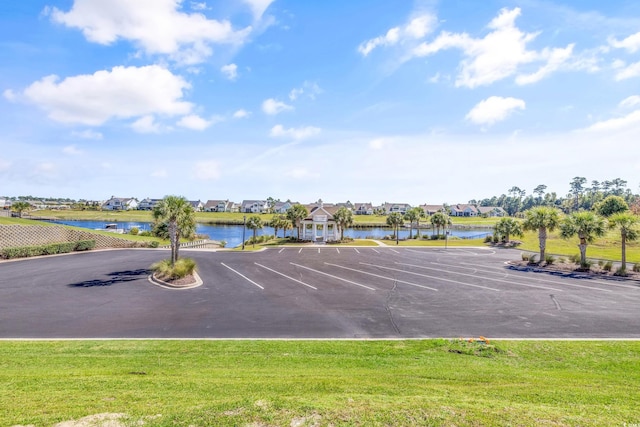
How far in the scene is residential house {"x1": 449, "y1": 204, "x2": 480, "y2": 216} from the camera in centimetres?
15325

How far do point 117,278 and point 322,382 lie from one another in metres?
20.9

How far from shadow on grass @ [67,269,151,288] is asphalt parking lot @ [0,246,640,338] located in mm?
70

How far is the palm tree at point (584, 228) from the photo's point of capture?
92.1ft

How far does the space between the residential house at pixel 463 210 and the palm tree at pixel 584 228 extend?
13097cm

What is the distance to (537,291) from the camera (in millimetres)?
20203

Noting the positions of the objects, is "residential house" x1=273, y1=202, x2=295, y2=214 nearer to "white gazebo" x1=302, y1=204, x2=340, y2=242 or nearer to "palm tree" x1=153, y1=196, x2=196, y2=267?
"white gazebo" x1=302, y1=204, x2=340, y2=242

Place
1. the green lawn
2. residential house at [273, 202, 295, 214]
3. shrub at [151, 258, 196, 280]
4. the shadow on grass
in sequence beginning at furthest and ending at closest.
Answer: residential house at [273, 202, 295, 214]
shrub at [151, 258, 196, 280]
the shadow on grass
the green lawn

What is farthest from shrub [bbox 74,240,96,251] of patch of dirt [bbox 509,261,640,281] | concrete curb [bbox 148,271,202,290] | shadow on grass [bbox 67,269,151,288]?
patch of dirt [bbox 509,261,640,281]

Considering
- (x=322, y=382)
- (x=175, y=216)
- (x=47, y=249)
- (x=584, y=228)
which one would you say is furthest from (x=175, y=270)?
(x=584, y=228)

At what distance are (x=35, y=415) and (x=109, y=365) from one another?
331 cm

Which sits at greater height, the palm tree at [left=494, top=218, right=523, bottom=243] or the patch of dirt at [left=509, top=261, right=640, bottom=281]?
the palm tree at [left=494, top=218, right=523, bottom=243]

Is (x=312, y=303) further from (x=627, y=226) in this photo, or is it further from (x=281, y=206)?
(x=281, y=206)

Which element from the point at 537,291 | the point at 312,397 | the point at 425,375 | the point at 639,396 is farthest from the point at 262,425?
the point at 537,291

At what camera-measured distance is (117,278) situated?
23.0 metres
